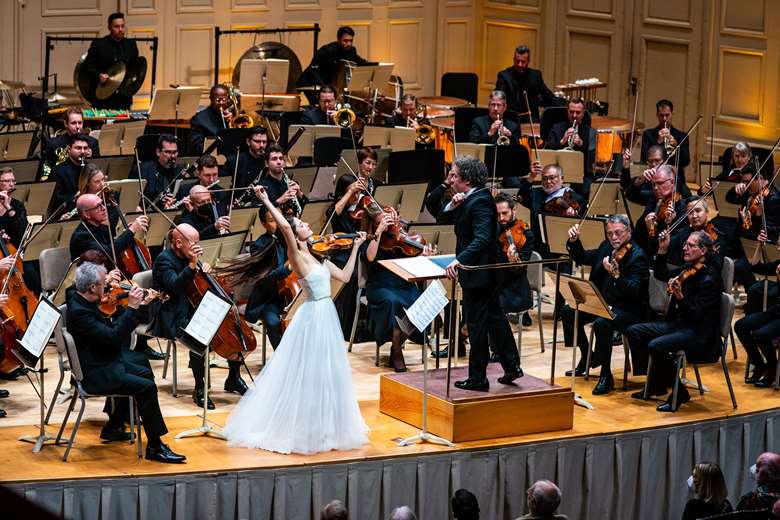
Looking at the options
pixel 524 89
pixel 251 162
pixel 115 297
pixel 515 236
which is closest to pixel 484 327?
pixel 515 236

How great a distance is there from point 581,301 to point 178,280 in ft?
7.45

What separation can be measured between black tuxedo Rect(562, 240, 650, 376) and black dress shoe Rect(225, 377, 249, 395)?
2072 millimetres

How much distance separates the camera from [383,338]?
22.6 ft

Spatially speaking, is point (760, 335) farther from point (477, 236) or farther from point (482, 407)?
point (477, 236)

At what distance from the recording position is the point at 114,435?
18.2ft

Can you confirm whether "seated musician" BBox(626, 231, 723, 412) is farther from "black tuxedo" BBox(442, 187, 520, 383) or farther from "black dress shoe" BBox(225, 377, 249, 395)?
"black dress shoe" BBox(225, 377, 249, 395)

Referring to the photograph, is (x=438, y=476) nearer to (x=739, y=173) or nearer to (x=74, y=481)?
(x=74, y=481)

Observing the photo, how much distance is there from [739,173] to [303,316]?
4.31m

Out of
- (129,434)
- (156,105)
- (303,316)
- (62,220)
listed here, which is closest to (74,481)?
(129,434)

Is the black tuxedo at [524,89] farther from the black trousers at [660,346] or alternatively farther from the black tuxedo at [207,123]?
the black trousers at [660,346]

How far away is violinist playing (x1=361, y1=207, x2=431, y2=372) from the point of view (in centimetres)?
676

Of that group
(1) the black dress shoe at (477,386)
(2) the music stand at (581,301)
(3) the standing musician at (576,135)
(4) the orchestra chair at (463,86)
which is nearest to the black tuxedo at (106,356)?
(1) the black dress shoe at (477,386)

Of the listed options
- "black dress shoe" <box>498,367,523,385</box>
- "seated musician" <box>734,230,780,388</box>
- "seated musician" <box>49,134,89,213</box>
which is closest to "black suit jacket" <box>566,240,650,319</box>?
"seated musician" <box>734,230,780,388</box>

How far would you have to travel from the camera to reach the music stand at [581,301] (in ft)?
20.2
